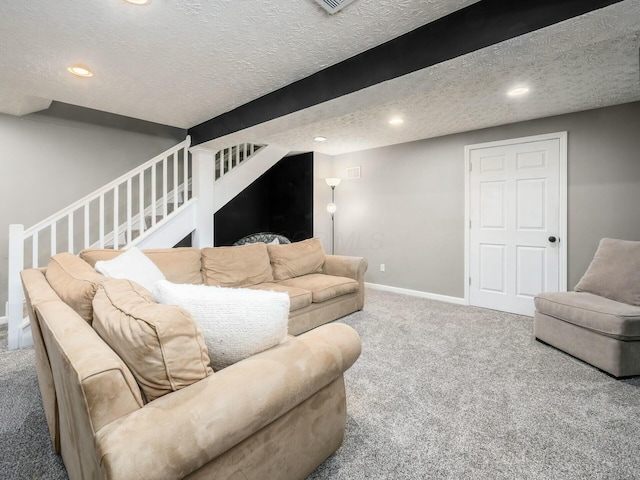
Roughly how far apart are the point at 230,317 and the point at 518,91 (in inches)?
122

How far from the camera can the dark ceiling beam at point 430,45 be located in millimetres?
1581

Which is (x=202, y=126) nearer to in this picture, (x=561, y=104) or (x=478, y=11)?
(x=478, y=11)

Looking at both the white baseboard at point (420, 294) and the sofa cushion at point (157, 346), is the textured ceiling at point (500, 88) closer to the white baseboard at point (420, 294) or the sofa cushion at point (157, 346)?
the sofa cushion at point (157, 346)

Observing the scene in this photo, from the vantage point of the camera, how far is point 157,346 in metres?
0.87

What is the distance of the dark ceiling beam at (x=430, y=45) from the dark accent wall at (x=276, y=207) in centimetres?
240

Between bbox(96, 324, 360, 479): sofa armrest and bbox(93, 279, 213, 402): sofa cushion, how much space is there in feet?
0.15

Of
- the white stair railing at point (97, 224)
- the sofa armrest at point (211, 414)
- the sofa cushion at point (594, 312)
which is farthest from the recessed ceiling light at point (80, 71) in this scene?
the sofa cushion at point (594, 312)

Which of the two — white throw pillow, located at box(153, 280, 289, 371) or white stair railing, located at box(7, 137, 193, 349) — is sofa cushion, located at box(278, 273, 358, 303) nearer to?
white stair railing, located at box(7, 137, 193, 349)

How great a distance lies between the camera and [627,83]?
2.65 m

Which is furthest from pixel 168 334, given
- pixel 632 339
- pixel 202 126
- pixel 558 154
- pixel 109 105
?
pixel 558 154

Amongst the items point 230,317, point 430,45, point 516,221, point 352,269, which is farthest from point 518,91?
point 230,317

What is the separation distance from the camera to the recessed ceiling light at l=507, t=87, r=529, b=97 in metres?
2.75

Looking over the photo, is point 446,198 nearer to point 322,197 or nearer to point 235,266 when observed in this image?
point 322,197

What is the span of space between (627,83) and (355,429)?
3.45 metres
